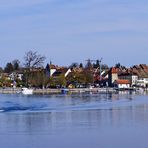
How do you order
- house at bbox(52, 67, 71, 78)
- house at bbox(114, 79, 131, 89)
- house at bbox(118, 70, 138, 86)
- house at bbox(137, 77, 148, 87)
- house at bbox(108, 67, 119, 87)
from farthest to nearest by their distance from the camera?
house at bbox(137, 77, 148, 87) → house at bbox(52, 67, 71, 78) → house at bbox(118, 70, 138, 86) → house at bbox(108, 67, 119, 87) → house at bbox(114, 79, 131, 89)

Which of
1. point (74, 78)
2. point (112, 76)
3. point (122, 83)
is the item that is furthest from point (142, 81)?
point (74, 78)

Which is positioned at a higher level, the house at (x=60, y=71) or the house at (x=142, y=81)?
the house at (x=60, y=71)

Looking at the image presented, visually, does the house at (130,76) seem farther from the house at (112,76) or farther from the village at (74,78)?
the house at (112,76)

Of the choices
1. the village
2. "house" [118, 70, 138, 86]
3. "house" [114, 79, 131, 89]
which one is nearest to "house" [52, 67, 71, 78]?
the village

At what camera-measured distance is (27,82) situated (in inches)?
4993

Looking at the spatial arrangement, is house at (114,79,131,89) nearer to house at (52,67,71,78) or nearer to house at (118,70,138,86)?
house at (118,70,138,86)

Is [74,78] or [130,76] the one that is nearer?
[74,78]

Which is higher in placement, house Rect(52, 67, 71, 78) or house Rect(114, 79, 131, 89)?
house Rect(52, 67, 71, 78)

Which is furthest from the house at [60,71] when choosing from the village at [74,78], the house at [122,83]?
the house at [122,83]

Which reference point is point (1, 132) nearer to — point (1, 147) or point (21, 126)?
point (21, 126)

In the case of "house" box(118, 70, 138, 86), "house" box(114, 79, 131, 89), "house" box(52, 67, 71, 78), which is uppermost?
"house" box(52, 67, 71, 78)

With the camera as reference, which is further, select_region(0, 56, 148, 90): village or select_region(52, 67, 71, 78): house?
select_region(52, 67, 71, 78): house

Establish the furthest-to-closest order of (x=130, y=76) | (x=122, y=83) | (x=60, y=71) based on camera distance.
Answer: (x=60, y=71)
(x=130, y=76)
(x=122, y=83)

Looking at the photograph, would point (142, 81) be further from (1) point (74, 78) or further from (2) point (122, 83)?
(1) point (74, 78)
